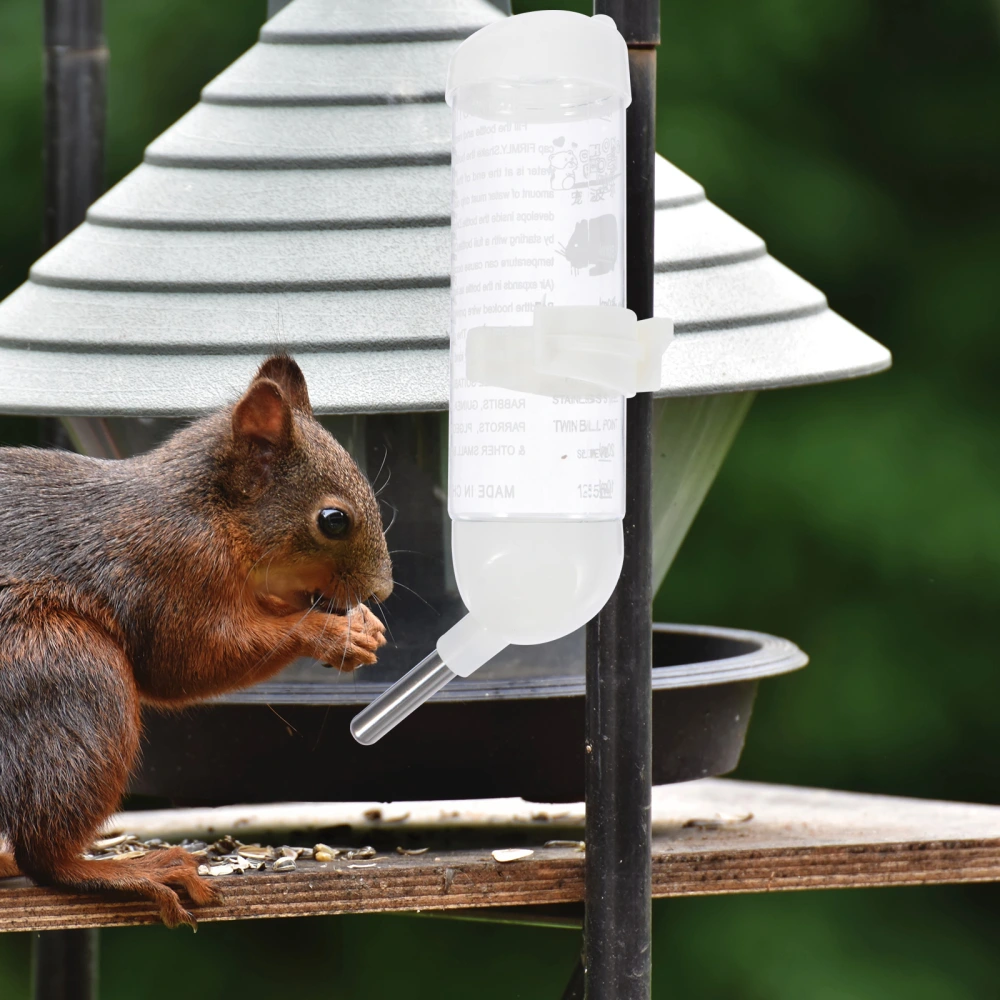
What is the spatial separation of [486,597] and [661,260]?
509mm

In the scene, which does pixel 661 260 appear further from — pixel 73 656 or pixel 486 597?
pixel 73 656

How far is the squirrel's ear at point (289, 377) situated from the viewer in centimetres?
138

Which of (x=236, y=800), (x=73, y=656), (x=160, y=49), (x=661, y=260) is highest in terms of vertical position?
(x=160, y=49)

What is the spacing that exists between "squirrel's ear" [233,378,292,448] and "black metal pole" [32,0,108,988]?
25.6 inches

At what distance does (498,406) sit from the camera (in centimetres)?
116

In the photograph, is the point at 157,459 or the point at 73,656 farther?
the point at 157,459

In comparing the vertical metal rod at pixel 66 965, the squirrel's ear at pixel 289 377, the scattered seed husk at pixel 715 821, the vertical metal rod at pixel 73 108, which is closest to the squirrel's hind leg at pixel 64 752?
the squirrel's ear at pixel 289 377

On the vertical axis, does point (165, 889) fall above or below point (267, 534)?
below

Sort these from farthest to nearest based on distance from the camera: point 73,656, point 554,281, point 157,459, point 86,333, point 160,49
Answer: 1. point 160,49
2. point 86,333
3. point 157,459
4. point 73,656
5. point 554,281

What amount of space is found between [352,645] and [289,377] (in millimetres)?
208

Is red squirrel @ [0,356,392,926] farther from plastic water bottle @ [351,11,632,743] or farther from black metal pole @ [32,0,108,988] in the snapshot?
black metal pole @ [32,0,108,988]

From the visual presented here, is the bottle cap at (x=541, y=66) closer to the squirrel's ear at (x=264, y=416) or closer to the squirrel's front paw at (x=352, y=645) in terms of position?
the squirrel's ear at (x=264, y=416)

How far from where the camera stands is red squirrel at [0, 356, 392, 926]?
130cm

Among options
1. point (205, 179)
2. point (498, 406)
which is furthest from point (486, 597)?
point (205, 179)
